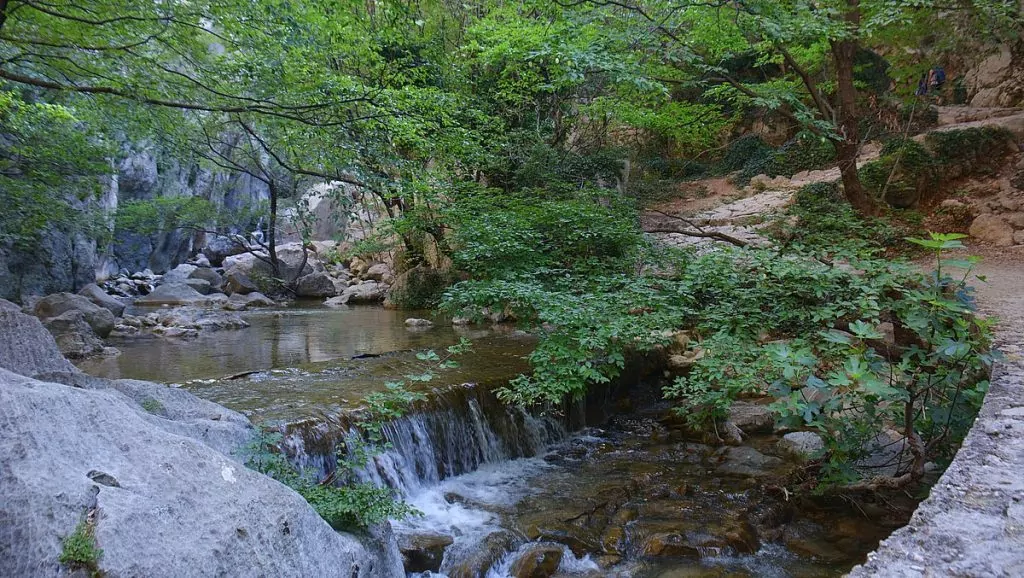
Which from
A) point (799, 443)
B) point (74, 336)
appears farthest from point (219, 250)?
point (799, 443)

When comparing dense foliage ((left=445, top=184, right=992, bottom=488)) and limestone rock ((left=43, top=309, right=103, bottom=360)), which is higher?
dense foliage ((left=445, top=184, right=992, bottom=488))

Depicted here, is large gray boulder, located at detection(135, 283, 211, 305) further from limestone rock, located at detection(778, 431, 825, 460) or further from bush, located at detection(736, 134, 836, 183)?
bush, located at detection(736, 134, 836, 183)

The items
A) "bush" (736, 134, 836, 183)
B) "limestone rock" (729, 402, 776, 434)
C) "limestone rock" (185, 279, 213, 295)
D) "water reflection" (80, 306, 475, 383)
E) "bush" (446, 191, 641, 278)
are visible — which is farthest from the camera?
"limestone rock" (185, 279, 213, 295)

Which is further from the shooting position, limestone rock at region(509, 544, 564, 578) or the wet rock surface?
the wet rock surface

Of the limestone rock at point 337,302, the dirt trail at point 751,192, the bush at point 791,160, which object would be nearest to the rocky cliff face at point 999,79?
the dirt trail at point 751,192

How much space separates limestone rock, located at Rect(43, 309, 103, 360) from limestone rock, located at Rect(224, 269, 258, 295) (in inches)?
428

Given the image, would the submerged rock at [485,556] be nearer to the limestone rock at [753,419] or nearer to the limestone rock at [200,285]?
the limestone rock at [753,419]

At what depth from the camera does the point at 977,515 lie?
1961 millimetres

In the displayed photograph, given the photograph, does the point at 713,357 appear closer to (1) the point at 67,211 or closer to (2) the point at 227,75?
(2) the point at 227,75

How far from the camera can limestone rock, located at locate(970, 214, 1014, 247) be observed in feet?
35.8

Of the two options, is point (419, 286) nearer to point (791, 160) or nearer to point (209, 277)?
point (791, 160)

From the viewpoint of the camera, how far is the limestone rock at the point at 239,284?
20719 mm

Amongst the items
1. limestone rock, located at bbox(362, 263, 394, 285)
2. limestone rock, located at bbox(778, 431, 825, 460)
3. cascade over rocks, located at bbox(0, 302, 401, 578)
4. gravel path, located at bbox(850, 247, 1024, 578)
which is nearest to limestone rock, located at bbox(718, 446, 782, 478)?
limestone rock, located at bbox(778, 431, 825, 460)

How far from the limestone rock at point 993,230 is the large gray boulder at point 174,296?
20.3 meters
